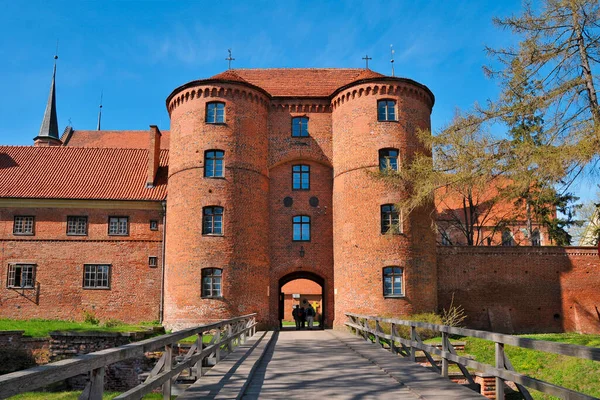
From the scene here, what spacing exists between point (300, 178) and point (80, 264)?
37.0ft

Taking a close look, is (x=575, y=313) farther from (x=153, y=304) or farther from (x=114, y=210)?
(x=114, y=210)

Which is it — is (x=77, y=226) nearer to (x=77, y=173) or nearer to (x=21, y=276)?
(x=21, y=276)

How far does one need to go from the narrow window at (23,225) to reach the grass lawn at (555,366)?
68.0 ft

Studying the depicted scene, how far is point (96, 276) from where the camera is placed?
27094 millimetres

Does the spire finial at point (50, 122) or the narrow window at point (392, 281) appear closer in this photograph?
the narrow window at point (392, 281)

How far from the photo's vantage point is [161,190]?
1122 inches

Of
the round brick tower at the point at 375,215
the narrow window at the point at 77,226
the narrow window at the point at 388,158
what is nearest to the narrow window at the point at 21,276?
the narrow window at the point at 77,226

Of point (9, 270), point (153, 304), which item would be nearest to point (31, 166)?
point (9, 270)

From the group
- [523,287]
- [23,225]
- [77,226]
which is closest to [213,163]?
[77,226]

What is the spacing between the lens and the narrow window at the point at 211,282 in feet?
78.3

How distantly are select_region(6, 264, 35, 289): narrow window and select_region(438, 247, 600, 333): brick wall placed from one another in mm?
19174

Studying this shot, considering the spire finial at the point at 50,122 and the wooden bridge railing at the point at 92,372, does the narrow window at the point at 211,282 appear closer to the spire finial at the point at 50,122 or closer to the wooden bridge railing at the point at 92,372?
the wooden bridge railing at the point at 92,372

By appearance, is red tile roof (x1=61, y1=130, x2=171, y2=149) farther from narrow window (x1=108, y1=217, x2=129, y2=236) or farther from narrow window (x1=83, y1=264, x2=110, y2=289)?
narrow window (x1=83, y1=264, x2=110, y2=289)

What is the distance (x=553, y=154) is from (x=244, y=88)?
15.1m
